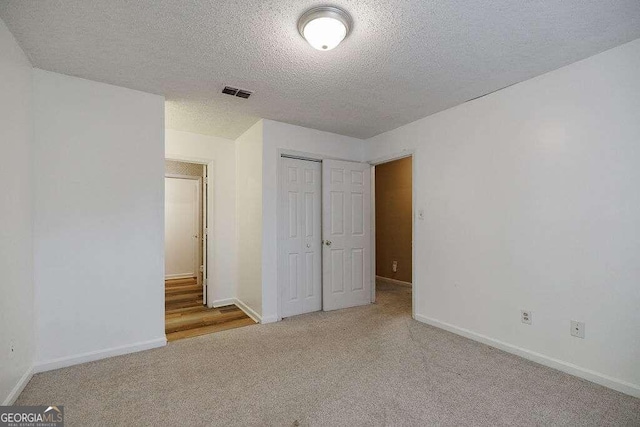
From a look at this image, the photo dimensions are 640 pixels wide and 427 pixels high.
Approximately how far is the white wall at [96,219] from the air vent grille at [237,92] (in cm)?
70

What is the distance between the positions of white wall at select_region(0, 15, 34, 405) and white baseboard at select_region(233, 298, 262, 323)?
1944mm

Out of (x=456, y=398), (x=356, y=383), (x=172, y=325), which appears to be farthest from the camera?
(x=172, y=325)

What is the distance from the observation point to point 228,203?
4.27m

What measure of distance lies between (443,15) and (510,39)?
0.60 metres

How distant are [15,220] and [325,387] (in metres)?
2.44

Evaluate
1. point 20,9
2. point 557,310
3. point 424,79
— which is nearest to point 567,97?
point 424,79

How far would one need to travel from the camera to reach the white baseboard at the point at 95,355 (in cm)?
230

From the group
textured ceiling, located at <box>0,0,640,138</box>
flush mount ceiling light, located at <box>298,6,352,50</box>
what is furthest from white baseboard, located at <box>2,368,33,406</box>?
flush mount ceiling light, located at <box>298,6,352,50</box>

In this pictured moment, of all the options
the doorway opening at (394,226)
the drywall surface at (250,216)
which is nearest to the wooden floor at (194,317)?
the drywall surface at (250,216)

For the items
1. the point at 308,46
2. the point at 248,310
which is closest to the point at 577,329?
the point at 308,46

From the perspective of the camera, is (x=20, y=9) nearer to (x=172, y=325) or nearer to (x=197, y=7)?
(x=197, y=7)

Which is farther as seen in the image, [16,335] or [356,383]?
[356,383]

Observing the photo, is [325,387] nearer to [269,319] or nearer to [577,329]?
[269,319]

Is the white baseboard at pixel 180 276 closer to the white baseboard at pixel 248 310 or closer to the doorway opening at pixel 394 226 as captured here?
the white baseboard at pixel 248 310
